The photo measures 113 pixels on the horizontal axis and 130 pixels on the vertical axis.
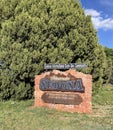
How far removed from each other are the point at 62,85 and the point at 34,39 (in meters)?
2.82

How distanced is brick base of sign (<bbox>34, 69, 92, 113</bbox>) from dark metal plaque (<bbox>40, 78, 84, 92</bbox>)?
11 cm

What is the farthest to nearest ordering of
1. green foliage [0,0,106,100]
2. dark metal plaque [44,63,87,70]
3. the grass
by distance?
green foliage [0,0,106,100] → dark metal plaque [44,63,87,70] → the grass

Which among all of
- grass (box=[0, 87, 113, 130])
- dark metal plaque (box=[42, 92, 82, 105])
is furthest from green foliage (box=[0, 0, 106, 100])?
dark metal plaque (box=[42, 92, 82, 105])

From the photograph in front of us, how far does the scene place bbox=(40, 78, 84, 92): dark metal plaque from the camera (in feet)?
40.2

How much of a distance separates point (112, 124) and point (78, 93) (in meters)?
2.74

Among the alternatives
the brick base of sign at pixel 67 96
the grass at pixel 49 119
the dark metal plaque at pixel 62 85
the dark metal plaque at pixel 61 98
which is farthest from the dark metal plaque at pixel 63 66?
the grass at pixel 49 119

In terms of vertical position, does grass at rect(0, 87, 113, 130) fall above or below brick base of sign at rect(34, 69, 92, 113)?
below

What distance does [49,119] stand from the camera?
34.2ft

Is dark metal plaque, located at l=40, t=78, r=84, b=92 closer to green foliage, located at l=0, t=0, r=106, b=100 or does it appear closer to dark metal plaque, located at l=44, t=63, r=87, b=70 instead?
dark metal plaque, located at l=44, t=63, r=87, b=70

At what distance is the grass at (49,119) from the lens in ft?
30.5

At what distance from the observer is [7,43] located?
14422 mm

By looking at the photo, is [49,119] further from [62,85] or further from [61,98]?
[62,85]

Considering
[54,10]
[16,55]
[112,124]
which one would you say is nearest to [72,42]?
[54,10]

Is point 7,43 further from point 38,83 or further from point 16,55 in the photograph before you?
point 38,83
